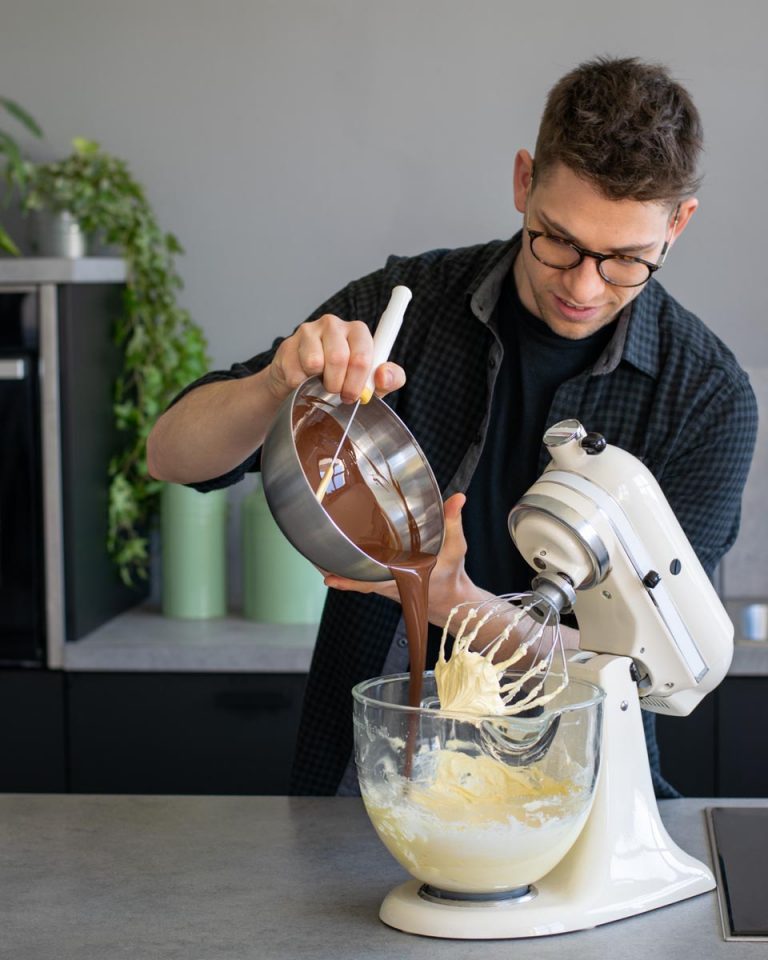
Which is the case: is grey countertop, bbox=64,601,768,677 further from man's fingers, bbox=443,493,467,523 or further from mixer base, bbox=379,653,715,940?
mixer base, bbox=379,653,715,940

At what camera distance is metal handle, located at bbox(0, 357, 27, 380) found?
2811 millimetres

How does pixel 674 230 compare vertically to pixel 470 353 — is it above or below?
above

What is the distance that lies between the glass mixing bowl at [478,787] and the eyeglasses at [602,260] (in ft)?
1.89

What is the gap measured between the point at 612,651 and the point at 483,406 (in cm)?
61

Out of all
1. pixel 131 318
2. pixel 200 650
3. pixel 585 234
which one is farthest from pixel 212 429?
pixel 131 318

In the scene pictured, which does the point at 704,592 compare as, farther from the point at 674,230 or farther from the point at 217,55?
the point at 217,55

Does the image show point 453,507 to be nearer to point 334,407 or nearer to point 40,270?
point 334,407

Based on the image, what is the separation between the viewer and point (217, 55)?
3.22 metres

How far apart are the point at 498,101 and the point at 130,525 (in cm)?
135

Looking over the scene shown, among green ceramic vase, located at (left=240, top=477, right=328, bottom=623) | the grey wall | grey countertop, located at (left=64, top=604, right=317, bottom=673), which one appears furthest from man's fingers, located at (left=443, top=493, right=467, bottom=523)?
the grey wall

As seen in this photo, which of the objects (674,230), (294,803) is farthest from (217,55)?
(294,803)

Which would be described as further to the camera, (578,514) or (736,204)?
(736,204)

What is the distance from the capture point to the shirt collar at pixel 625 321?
1772 millimetres

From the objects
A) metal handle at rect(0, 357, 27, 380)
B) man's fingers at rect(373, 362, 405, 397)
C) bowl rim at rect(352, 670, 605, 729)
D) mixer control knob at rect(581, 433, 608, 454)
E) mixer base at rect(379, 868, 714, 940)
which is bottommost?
mixer base at rect(379, 868, 714, 940)
